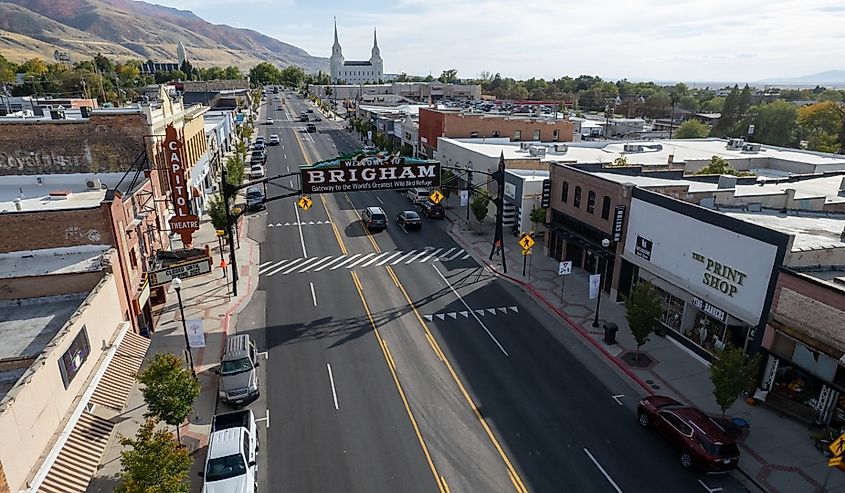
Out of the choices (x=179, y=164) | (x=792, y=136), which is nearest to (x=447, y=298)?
(x=179, y=164)

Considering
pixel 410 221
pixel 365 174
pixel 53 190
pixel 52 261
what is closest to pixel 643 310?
pixel 365 174

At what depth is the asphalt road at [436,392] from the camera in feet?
57.1

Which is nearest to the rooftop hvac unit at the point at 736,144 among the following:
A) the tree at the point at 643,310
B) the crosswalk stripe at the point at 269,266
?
the tree at the point at 643,310

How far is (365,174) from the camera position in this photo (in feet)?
96.7

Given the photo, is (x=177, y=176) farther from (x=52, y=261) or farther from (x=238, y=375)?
(x=238, y=375)

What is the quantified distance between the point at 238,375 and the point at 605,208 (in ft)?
76.0

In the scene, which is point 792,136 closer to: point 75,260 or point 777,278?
point 777,278

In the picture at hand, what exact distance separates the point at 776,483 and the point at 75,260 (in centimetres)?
2958

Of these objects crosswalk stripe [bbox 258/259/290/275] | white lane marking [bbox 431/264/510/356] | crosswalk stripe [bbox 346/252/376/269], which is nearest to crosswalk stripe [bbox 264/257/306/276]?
crosswalk stripe [bbox 258/259/290/275]

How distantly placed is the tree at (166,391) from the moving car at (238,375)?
10.5ft

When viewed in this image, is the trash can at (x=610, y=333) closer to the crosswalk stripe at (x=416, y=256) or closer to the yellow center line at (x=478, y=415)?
the yellow center line at (x=478, y=415)

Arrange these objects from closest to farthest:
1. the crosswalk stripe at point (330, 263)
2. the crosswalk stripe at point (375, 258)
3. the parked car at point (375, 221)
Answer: the crosswalk stripe at point (330, 263) → the crosswalk stripe at point (375, 258) → the parked car at point (375, 221)

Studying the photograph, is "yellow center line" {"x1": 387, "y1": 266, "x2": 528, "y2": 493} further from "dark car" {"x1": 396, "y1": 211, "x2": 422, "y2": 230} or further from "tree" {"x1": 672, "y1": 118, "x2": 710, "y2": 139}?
"tree" {"x1": 672, "y1": 118, "x2": 710, "y2": 139}

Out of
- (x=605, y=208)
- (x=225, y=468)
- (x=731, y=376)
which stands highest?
(x=605, y=208)
